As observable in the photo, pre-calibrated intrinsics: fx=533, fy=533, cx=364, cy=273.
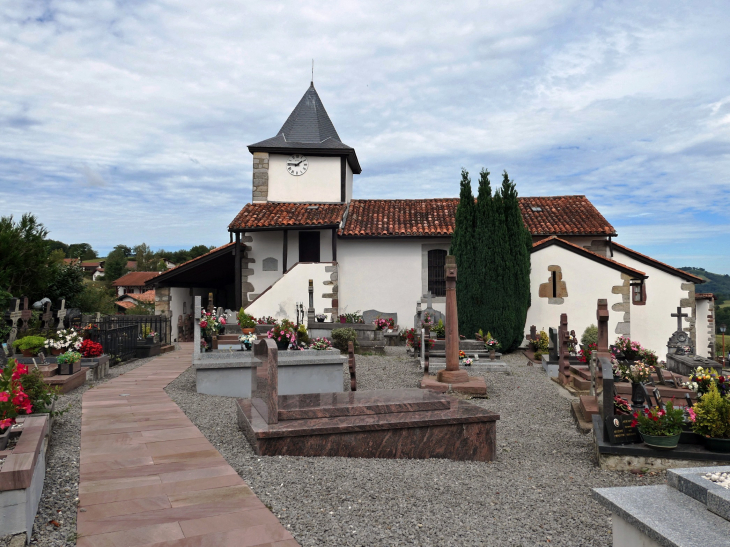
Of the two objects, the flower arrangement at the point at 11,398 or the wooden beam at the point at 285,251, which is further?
the wooden beam at the point at 285,251

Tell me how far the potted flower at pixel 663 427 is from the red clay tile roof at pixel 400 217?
15.1m

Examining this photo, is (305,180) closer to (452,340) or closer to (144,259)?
(452,340)

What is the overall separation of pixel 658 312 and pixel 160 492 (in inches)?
755

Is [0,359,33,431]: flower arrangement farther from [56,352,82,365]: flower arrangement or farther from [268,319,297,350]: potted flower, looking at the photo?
[268,319,297,350]: potted flower

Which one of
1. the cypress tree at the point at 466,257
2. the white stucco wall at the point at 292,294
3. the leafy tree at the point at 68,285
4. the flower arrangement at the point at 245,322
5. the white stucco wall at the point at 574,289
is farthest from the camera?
the leafy tree at the point at 68,285

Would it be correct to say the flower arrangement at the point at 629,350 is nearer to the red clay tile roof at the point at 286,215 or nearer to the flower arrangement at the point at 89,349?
the flower arrangement at the point at 89,349

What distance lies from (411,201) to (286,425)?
1867cm

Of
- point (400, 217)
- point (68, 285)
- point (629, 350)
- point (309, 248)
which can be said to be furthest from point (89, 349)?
point (400, 217)

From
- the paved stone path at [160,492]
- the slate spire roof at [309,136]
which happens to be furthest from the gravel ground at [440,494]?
the slate spire roof at [309,136]

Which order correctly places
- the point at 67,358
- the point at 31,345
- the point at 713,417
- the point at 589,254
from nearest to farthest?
the point at 713,417, the point at 67,358, the point at 31,345, the point at 589,254

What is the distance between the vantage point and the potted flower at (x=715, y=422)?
5.02 m

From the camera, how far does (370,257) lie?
816 inches

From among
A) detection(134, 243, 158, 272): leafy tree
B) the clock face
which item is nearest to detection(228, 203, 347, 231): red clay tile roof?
the clock face

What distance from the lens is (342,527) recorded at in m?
3.63
